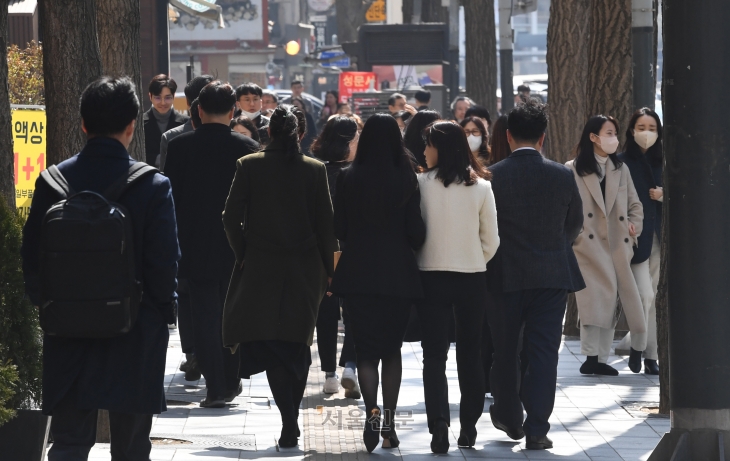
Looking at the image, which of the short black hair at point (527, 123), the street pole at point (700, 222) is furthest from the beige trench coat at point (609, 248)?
the street pole at point (700, 222)

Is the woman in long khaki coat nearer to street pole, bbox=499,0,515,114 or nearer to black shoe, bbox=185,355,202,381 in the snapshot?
black shoe, bbox=185,355,202,381

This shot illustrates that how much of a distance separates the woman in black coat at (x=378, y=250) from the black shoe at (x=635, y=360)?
327cm

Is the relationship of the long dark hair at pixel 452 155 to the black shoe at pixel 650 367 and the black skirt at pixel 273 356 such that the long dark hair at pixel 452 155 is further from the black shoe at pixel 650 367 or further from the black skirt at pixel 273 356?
the black shoe at pixel 650 367

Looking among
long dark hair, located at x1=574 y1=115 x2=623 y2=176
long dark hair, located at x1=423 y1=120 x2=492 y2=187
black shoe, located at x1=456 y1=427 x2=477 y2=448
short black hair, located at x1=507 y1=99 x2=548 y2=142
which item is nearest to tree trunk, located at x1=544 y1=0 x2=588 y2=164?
long dark hair, located at x1=574 y1=115 x2=623 y2=176

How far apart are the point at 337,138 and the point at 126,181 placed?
3.64m

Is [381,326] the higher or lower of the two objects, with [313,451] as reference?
higher

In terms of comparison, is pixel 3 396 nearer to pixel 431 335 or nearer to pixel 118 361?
pixel 118 361

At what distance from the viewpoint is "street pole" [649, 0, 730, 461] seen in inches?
208

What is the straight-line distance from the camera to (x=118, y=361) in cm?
459

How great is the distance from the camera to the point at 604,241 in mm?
9211

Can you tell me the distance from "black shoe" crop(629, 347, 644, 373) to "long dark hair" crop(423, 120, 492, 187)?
327 centimetres

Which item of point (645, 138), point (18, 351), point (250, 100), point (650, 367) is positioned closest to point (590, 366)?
point (650, 367)

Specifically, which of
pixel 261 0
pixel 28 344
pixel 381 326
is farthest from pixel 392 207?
pixel 261 0

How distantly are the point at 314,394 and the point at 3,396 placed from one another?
3741 mm
